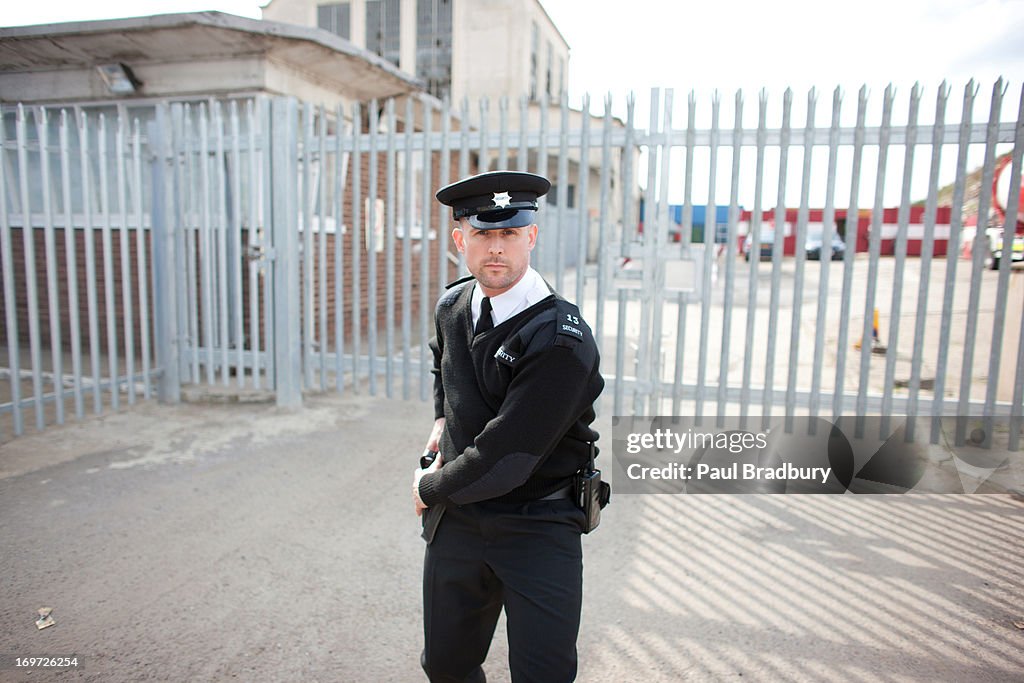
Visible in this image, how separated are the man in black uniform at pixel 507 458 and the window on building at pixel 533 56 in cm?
2594

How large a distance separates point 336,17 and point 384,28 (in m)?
2.41

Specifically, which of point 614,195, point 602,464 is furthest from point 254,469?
point 614,195

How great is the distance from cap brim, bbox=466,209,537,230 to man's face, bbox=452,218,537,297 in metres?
0.01

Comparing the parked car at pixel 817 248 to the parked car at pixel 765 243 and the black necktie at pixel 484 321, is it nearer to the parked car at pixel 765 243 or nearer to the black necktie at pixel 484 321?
the parked car at pixel 765 243

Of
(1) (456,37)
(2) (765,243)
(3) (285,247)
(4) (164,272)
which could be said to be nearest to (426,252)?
(3) (285,247)

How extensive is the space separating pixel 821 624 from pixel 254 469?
3.47 meters

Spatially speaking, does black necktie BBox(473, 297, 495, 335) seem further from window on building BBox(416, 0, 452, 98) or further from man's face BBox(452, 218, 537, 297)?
window on building BBox(416, 0, 452, 98)

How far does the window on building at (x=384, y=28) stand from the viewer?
28.0m

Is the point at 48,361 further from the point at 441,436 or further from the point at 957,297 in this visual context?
the point at 957,297

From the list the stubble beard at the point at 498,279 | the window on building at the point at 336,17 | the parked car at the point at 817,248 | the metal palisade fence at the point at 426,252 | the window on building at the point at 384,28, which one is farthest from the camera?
the window on building at the point at 336,17

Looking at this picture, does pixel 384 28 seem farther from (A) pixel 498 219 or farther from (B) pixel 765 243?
(A) pixel 498 219

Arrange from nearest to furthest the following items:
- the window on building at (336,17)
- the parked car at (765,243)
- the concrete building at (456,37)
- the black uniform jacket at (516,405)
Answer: the black uniform jacket at (516,405) → the parked car at (765,243) → the concrete building at (456,37) → the window on building at (336,17)

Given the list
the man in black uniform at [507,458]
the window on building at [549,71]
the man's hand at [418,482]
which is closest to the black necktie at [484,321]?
the man in black uniform at [507,458]

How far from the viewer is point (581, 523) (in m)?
1.90
